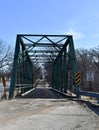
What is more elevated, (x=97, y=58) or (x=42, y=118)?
(x=97, y=58)

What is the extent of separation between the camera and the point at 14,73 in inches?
1159

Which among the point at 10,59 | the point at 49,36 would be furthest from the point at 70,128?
the point at 10,59

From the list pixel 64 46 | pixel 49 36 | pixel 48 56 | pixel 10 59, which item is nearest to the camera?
pixel 49 36

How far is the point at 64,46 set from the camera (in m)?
37.0

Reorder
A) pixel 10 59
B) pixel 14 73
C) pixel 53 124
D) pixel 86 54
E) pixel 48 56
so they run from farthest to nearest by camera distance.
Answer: pixel 86 54
pixel 10 59
pixel 48 56
pixel 14 73
pixel 53 124

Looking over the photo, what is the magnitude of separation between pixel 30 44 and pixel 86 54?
7656cm

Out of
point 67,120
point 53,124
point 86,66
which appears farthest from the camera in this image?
point 86,66

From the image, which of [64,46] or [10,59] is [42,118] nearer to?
[64,46]

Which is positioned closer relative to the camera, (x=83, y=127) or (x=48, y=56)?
(x=83, y=127)

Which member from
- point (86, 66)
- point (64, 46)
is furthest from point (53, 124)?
point (86, 66)

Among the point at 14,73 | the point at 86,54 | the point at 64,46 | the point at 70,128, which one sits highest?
the point at 86,54

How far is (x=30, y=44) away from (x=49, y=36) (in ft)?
14.3

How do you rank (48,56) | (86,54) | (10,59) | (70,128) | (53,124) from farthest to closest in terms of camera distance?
(86,54) → (10,59) → (48,56) → (53,124) → (70,128)

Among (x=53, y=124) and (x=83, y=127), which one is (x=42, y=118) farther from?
(x=83, y=127)
